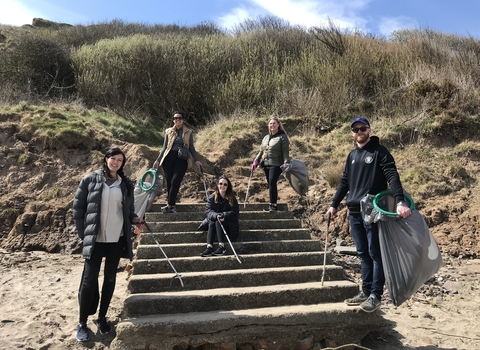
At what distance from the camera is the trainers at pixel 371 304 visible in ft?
12.6

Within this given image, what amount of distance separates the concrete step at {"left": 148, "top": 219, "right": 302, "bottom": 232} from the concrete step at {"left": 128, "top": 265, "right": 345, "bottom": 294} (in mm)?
1150

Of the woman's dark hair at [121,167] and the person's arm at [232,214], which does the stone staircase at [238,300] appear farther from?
the woman's dark hair at [121,167]

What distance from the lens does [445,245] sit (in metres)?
7.06

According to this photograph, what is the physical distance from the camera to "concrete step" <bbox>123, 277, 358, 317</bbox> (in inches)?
159

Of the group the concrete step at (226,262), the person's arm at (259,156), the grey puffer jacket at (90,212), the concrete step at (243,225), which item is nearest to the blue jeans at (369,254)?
the concrete step at (226,262)

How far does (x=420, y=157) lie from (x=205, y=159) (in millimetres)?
5526

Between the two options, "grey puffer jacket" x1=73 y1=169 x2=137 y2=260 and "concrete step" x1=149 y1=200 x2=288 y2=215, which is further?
"concrete step" x1=149 y1=200 x2=288 y2=215

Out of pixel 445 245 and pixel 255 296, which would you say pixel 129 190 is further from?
pixel 445 245

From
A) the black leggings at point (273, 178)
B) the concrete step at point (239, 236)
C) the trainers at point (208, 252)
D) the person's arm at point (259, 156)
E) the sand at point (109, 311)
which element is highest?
the person's arm at point (259, 156)

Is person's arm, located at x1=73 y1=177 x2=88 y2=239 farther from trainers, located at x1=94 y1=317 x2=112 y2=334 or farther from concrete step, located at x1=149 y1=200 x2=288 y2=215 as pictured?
concrete step, located at x1=149 y1=200 x2=288 y2=215

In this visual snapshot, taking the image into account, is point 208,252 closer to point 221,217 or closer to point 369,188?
point 221,217

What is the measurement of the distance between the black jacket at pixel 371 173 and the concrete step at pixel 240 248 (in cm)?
178

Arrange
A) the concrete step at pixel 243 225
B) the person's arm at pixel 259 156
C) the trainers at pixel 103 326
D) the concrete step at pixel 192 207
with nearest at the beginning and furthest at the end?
the trainers at pixel 103 326
the concrete step at pixel 243 225
the concrete step at pixel 192 207
the person's arm at pixel 259 156

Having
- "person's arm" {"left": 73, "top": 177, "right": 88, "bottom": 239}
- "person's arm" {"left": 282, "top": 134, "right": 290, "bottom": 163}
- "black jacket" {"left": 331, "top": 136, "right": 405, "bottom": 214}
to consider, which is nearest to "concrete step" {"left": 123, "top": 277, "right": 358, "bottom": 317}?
"person's arm" {"left": 73, "top": 177, "right": 88, "bottom": 239}
